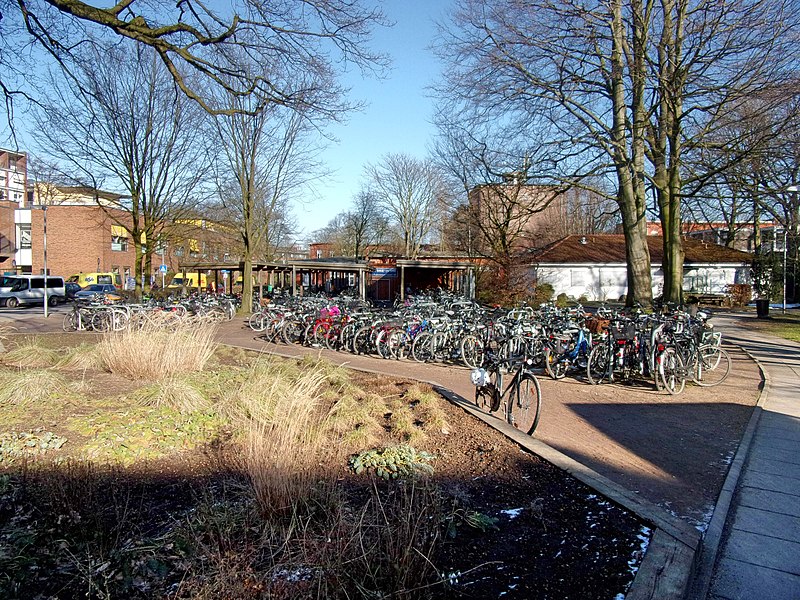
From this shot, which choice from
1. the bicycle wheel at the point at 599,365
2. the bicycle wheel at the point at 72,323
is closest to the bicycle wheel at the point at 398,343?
the bicycle wheel at the point at 599,365

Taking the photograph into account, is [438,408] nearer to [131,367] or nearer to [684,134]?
[131,367]

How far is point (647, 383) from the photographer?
9883 millimetres

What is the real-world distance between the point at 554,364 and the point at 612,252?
111ft

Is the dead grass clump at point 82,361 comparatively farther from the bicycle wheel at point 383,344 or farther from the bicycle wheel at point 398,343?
the bicycle wheel at point 398,343

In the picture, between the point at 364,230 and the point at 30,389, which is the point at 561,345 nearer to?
the point at 30,389

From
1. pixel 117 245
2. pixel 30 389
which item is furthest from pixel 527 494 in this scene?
pixel 117 245

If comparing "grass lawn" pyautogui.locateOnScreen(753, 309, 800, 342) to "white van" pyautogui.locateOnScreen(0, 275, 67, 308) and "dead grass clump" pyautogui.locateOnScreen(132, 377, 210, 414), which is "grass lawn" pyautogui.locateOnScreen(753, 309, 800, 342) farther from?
"white van" pyautogui.locateOnScreen(0, 275, 67, 308)

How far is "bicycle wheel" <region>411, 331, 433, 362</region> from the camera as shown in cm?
1282

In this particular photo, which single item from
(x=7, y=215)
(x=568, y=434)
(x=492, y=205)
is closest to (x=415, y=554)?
(x=568, y=434)

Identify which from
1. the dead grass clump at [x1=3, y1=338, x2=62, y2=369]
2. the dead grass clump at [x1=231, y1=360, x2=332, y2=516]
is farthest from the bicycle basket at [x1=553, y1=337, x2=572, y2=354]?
Result: the dead grass clump at [x1=3, y1=338, x2=62, y2=369]

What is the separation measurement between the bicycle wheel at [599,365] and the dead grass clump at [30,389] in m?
7.53

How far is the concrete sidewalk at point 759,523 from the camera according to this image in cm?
335

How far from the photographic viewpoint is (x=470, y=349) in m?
12.2

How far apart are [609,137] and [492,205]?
14.2 m
